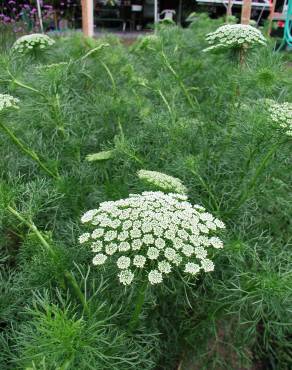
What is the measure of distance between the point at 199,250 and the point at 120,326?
0.60 metres

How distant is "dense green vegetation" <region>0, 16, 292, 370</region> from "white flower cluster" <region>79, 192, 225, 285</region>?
171 millimetres

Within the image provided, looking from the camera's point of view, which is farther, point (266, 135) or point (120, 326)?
point (266, 135)

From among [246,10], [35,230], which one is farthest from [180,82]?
[35,230]

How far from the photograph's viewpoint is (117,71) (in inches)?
142

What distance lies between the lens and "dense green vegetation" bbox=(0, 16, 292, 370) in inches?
63.7

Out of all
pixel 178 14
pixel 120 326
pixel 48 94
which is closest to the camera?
pixel 120 326

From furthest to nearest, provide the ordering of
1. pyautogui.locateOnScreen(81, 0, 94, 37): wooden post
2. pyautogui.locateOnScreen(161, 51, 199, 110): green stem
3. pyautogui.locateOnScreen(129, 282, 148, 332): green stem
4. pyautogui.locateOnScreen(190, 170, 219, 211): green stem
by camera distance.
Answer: pyautogui.locateOnScreen(81, 0, 94, 37): wooden post
pyautogui.locateOnScreen(161, 51, 199, 110): green stem
pyautogui.locateOnScreen(190, 170, 219, 211): green stem
pyautogui.locateOnScreen(129, 282, 148, 332): green stem

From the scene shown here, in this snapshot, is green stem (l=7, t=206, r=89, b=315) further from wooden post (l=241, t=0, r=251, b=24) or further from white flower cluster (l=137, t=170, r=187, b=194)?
wooden post (l=241, t=0, r=251, b=24)

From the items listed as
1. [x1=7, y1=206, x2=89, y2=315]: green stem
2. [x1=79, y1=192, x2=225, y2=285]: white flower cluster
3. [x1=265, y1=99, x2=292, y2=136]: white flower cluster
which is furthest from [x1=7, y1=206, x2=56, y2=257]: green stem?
[x1=265, y1=99, x2=292, y2=136]: white flower cluster

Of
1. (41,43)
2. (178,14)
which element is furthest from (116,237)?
(178,14)

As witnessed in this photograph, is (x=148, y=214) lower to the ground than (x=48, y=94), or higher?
lower

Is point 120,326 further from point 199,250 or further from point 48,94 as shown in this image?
point 48,94

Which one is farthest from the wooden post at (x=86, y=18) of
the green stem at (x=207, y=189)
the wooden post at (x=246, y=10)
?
the green stem at (x=207, y=189)

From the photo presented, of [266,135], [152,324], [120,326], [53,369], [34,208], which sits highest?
[266,135]
